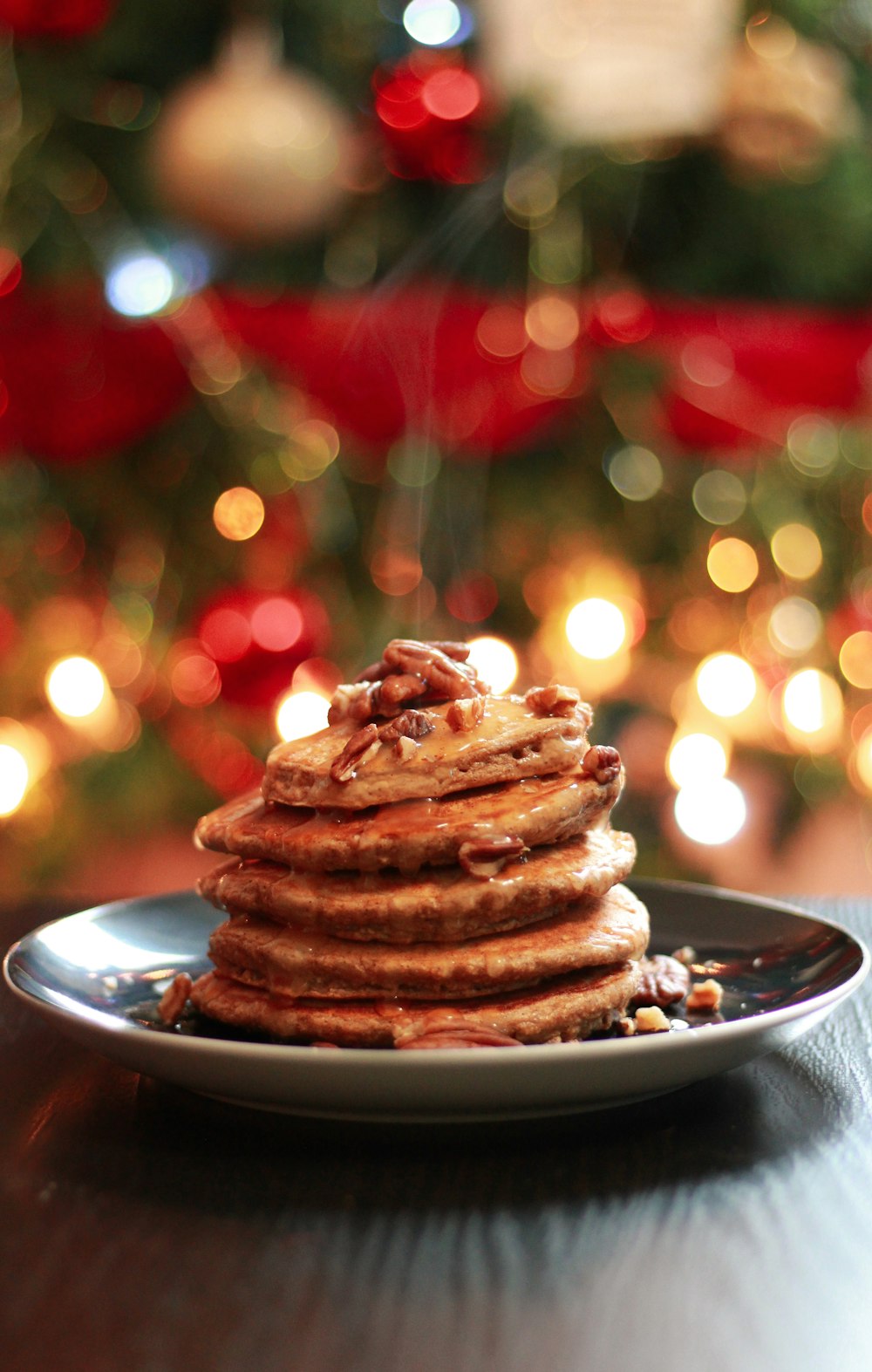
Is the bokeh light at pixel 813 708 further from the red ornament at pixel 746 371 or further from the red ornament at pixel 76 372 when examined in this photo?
the red ornament at pixel 76 372

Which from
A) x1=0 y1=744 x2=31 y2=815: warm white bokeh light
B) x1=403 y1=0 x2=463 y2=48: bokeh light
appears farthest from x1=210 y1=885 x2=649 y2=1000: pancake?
x1=403 y1=0 x2=463 y2=48: bokeh light

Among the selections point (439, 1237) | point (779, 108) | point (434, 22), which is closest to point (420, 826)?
point (439, 1237)

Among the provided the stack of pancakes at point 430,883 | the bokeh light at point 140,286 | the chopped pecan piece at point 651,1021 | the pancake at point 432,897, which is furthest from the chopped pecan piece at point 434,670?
the bokeh light at point 140,286

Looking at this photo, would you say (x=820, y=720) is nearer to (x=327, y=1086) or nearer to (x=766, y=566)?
(x=766, y=566)

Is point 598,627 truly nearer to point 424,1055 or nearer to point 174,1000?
point 174,1000

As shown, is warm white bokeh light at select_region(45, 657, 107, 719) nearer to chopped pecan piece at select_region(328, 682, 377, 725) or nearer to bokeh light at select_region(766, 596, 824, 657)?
bokeh light at select_region(766, 596, 824, 657)

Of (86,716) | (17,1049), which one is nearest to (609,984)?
(17,1049)
